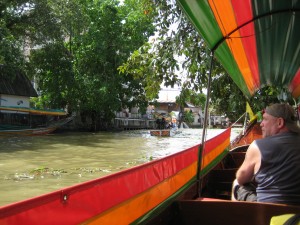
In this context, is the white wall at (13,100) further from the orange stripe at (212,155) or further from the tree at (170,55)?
the orange stripe at (212,155)

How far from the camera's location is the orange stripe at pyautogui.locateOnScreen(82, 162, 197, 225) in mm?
2213

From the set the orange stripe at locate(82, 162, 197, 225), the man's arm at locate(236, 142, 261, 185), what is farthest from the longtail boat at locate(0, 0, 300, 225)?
the man's arm at locate(236, 142, 261, 185)

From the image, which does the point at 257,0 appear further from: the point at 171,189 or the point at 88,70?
the point at 88,70

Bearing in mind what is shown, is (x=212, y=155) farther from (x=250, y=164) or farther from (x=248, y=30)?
(x=250, y=164)

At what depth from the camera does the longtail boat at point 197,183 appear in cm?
187

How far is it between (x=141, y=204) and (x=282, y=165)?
106 cm

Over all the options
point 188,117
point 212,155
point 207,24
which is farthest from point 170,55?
point 188,117

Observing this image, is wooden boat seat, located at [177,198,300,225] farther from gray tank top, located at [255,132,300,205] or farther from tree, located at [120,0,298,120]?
tree, located at [120,0,298,120]

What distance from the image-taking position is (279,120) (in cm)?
276

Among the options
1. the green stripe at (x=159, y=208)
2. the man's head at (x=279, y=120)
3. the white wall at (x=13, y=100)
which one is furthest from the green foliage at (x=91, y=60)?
the man's head at (x=279, y=120)

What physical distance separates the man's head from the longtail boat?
0.56 meters

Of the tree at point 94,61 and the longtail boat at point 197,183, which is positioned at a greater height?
the tree at point 94,61

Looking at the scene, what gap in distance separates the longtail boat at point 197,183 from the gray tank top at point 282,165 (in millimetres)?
121

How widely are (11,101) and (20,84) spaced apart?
1.98 meters
